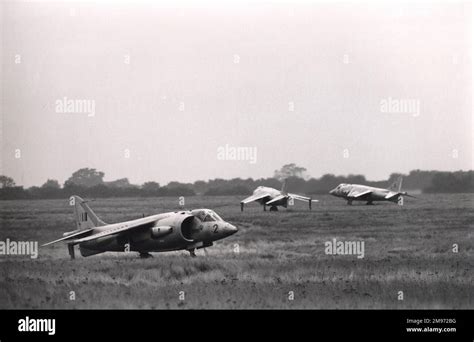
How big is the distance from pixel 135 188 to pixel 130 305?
513cm

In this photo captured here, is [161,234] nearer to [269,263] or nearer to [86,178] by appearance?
[269,263]

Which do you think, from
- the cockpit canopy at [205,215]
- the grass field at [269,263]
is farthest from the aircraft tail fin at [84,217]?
the cockpit canopy at [205,215]

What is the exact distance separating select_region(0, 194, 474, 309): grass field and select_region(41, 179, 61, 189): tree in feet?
2.02

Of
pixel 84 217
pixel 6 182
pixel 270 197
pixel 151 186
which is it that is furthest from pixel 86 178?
pixel 270 197

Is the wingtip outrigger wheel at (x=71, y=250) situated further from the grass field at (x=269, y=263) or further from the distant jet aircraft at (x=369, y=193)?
the distant jet aircraft at (x=369, y=193)

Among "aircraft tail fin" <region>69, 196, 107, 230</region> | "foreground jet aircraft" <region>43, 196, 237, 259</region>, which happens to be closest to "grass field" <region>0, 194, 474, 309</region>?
"foreground jet aircraft" <region>43, 196, 237, 259</region>

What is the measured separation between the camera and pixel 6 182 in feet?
87.5

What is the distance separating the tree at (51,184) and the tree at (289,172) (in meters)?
7.82

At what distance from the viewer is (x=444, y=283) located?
24984 millimetres

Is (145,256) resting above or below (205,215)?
below

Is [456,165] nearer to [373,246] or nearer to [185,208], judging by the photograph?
[373,246]

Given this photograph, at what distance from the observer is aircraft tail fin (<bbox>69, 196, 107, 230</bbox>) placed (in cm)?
2681

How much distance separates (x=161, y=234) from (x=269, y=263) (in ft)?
12.5

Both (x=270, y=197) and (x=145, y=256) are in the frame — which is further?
(x=270, y=197)
